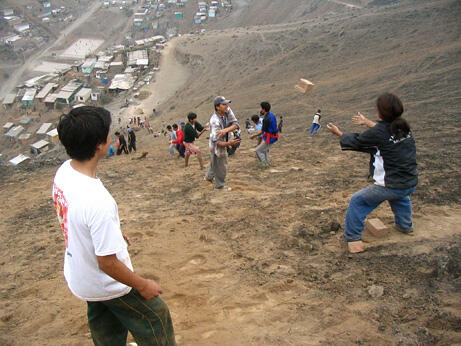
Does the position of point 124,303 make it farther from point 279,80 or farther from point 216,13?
point 216,13

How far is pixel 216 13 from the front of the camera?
5575cm

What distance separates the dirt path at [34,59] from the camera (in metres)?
46.3

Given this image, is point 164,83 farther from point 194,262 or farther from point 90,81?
point 194,262

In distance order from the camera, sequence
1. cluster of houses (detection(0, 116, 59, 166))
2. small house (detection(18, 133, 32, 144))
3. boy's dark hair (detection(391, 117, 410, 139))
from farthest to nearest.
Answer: small house (detection(18, 133, 32, 144)), cluster of houses (detection(0, 116, 59, 166)), boy's dark hair (detection(391, 117, 410, 139))

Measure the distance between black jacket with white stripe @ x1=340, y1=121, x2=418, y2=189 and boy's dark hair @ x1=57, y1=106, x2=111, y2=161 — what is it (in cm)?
232

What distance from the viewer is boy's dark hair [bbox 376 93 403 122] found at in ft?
9.95

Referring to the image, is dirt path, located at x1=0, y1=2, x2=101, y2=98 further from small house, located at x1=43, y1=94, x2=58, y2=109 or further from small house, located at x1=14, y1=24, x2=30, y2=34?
small house, located at x1=43, y1=94, x2=58, y2=109

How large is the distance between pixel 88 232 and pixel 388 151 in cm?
271

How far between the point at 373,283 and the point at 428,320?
0.54 metres

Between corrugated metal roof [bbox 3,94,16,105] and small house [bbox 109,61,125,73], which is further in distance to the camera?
small house [bbox 109,61,125,73]

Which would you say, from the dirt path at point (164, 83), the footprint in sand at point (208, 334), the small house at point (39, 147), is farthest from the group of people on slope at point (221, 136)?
the small house at point (39, 147)

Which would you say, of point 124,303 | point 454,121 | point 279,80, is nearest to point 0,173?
point 124,303

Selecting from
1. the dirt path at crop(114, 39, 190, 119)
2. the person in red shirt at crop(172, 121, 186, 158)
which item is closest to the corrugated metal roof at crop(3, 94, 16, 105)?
the dirt path at crop(114, 39, 190, 119)

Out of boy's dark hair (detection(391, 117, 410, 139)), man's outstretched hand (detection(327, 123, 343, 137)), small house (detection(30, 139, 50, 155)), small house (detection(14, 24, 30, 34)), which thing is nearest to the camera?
boy's dark hair (detection(391, 117, 410, 139))
